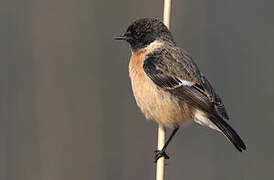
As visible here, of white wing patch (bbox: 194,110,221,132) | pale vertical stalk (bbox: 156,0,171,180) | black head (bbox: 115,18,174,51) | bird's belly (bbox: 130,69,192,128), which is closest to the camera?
pale vertical stalk (bbox: 156,0,171,180)

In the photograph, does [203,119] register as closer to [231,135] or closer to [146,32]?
[231,135]

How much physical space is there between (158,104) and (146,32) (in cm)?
83

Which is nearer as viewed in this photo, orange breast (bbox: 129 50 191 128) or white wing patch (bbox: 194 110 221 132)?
white wing patch (bbox: 194 110 221 132)

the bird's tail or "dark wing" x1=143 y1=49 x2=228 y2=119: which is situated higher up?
"dark wing" x1=143 y1=49 x2=228 y2=119

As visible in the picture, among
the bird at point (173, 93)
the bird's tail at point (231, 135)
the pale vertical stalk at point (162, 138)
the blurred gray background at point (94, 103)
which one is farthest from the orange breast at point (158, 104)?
the blurred gray background at point (94, 103)

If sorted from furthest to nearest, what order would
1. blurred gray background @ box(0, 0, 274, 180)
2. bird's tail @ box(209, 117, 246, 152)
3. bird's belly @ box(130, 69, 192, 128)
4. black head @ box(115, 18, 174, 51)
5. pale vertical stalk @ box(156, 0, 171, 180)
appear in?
blurred gray background @ box(0, 0, 274, 180), black head @ box(115, 18, 174, 51), bird's belly @ box(130, 69, 192, 128), bird's tail @ box(209, 117, 246, 152), pale vertical stalk @ box(156, 0, 171, 180)

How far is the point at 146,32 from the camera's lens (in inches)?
239

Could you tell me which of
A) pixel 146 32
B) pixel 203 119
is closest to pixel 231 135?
pixel 203 119

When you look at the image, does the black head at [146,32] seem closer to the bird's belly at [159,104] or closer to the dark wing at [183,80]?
the dark wing at [183,80]

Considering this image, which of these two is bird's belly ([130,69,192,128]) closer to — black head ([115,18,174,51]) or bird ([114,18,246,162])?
bird ([114,18,246,162])

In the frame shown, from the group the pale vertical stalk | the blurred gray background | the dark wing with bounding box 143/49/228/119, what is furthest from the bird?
the blurred gray background

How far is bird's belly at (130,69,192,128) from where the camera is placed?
18.5ft

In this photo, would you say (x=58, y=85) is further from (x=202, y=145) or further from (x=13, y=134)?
(x=202, y=145)

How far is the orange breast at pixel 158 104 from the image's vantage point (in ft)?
18.5
